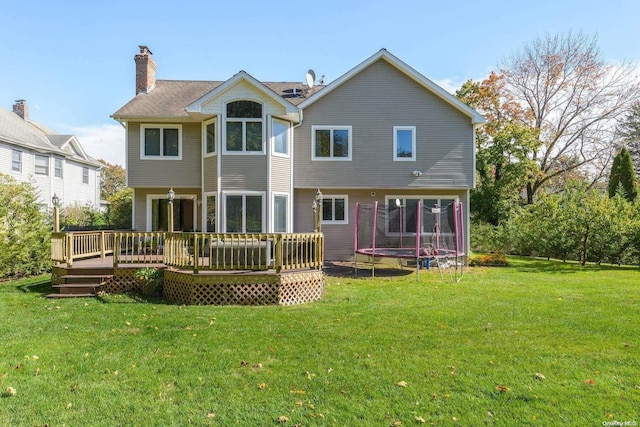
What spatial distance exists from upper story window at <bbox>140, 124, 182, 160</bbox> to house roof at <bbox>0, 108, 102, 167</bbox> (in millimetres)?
11317

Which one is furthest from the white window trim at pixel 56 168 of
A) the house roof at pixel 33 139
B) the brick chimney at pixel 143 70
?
the brick chimney at pixel 143 70

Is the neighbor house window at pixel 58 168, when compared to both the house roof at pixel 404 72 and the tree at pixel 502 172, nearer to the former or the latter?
the house roof at pixel 404 72

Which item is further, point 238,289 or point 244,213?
point 244,213

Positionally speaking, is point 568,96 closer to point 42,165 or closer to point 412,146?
point 412,146

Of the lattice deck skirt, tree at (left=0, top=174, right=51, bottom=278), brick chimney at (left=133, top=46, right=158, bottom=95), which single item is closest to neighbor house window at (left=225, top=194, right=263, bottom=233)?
the lattice deck skirt

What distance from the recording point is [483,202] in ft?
78.7

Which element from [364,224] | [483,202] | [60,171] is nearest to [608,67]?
[483,202]

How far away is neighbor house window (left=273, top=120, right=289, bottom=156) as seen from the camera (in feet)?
45.1

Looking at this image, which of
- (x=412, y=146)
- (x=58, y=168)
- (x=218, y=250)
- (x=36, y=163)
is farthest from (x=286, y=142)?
(x=58, y=168)

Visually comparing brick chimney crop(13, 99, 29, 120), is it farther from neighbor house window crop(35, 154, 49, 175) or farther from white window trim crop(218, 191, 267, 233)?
white window trim crop(218, 191, 267, 233)

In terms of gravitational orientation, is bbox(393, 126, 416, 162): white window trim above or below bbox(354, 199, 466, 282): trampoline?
above

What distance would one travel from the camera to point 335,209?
15.5 m

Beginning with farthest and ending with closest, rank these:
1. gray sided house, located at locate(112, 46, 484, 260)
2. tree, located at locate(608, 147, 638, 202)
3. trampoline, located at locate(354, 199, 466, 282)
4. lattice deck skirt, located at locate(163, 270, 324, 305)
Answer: tree, located at locate(608, 147, 638, 202)
gray sided house, located at locate(112, 46, 484, 260)
trampoline, located at locate(354, 199, 466, 282)
lattice deck skirt, located at locate(163, 270, 324, 305)

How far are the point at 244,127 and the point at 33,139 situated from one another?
17.7 m
